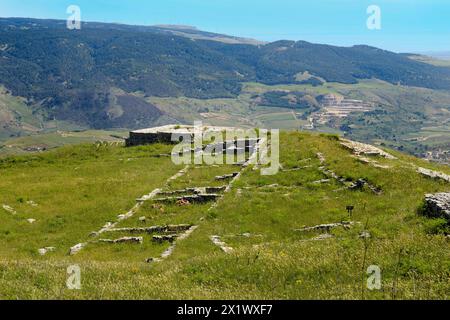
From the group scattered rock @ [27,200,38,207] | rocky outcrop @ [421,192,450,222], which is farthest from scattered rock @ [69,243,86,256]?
rocky outcrop @ [421,192,450,222]

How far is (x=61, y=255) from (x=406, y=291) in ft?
61.9

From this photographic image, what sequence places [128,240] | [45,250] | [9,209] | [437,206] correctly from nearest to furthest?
[437,206] → [45,250] → [128,240] → [9,209]

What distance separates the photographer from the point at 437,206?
71.1 ft

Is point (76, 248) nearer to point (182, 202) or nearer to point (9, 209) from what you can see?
point (182, 202)

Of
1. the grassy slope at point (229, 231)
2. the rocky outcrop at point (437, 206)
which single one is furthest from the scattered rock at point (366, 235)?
the rocky outcrop at point (437, 206)

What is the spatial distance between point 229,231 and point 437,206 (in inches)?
450

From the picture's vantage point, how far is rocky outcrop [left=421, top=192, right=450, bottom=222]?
828 inches

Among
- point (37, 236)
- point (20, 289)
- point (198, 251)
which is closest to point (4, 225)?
point (37, 236)

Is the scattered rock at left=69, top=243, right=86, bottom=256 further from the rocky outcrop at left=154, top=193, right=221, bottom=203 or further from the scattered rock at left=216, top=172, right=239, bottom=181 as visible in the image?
the scattered rock at left=216, top=172, right=239, bottom=181

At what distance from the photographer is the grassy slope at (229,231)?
Answer: 15523mm

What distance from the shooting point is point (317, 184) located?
34438 millimetres

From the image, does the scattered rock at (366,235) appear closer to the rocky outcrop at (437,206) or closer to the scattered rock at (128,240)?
the rocky outcrop at (437,206)

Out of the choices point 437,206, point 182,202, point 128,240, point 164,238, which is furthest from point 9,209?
point 437,206
